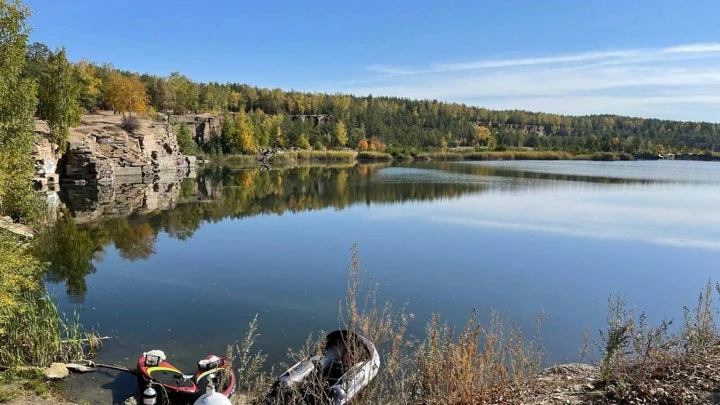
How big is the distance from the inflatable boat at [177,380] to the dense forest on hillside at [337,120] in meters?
33.9

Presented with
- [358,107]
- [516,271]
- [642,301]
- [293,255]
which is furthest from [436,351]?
[358,107]

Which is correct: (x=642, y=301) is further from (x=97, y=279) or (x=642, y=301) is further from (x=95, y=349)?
(x=97, y=279)

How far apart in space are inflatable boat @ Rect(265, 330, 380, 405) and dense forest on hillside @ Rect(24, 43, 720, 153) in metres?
35.3

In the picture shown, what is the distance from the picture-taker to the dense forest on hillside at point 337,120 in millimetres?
55938

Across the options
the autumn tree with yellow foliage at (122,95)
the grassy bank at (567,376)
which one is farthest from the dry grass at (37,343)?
the autumn tree with yellow foliage at (122,95)

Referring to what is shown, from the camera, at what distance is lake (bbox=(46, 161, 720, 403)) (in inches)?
381

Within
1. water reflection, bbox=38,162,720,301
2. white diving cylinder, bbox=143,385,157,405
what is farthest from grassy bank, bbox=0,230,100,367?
water reflection, bbox=38,162,720,301

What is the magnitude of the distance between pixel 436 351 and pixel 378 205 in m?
22.0

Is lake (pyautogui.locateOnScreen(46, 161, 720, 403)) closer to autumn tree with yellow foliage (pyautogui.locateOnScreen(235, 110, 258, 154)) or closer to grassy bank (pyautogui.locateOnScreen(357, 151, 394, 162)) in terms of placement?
autumn tree with yellow foliage (pyautogui.locateOnScreen(235, 110, 258, 154))

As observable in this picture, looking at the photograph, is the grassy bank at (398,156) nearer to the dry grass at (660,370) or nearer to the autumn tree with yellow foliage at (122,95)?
the autumn tree with yellow foliage at (122,95)

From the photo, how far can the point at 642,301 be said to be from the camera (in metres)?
11.5

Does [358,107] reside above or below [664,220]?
above

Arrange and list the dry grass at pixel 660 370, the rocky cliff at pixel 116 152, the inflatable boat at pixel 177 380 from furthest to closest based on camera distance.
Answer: the rocky cliff at pixel 116 152 → the inflatable boat at pixel 177 380 → the dry grass at pixel 660 370

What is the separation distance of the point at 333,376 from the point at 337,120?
95067 mm
